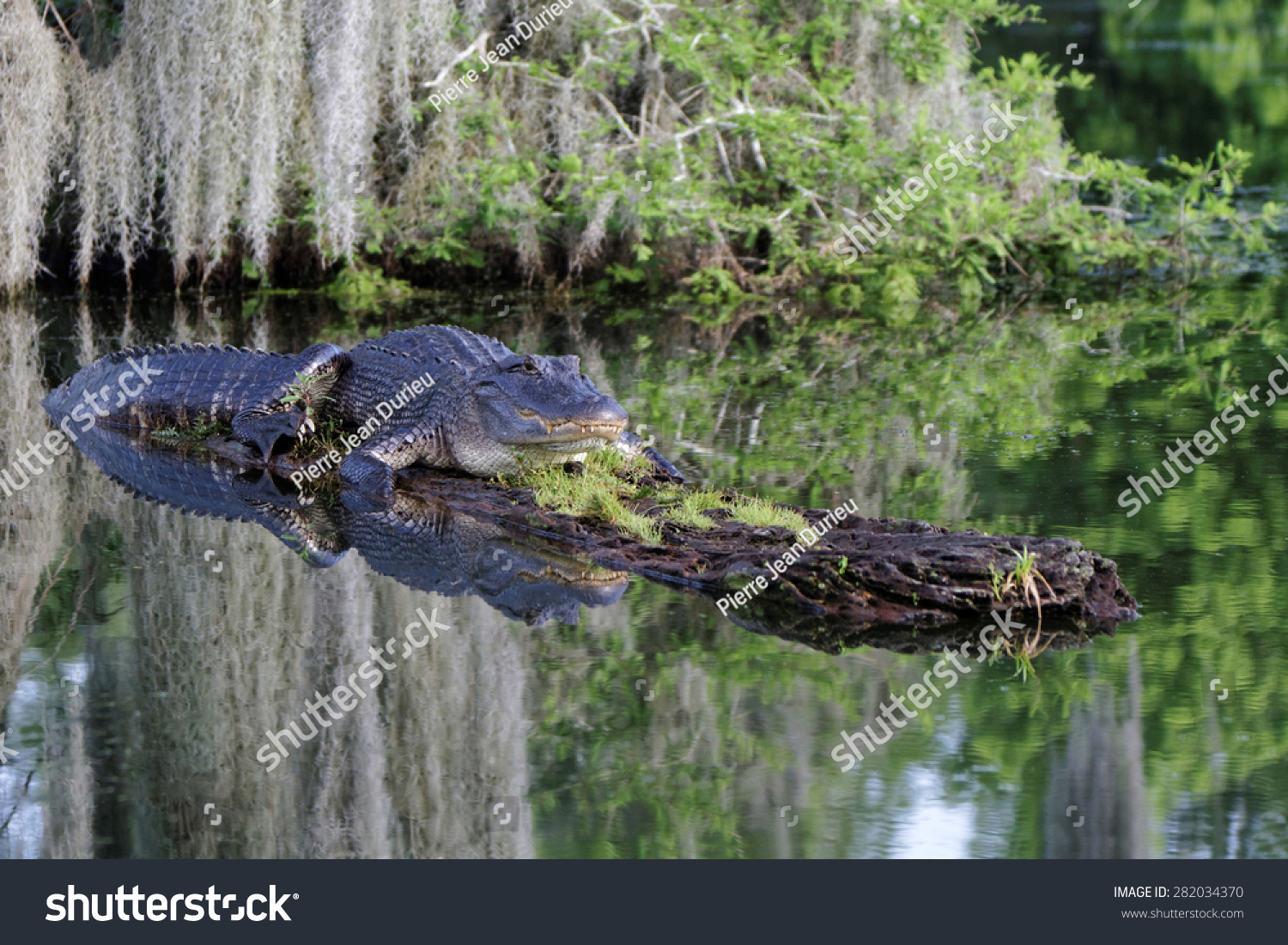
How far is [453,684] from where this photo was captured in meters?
4.81

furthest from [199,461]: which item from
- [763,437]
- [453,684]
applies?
[453,684]

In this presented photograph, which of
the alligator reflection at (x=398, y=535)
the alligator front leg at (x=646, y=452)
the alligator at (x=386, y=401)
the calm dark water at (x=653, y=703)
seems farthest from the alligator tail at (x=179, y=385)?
the alligator front leg at (x=646, y=452)

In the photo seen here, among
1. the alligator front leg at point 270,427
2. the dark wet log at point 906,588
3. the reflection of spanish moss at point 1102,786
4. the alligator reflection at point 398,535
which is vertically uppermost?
the alligator front leg at point 270,427

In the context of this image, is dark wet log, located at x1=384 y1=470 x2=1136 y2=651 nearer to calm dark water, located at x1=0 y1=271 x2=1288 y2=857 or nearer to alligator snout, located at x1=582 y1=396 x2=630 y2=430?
calm dark water, located at x1=0 y1=271 x2=1288 y2=857

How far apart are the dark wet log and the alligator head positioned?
140 cm

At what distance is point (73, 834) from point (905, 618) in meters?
2.72

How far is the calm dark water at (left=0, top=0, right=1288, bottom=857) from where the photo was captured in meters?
3.83

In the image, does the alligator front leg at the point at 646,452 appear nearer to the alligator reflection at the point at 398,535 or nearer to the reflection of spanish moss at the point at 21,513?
the alligator reflection at the point at 398,535

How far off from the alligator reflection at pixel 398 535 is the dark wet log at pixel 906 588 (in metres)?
0.42

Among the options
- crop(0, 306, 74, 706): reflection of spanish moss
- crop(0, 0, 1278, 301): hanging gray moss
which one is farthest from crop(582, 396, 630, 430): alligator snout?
crop(0, 0, 1278, 301): hanging gray moss

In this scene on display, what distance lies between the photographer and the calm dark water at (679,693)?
383 cm

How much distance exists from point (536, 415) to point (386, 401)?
1195 millimetres

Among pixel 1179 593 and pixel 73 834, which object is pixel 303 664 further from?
pixel 1179 593

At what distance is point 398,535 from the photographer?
666cm
